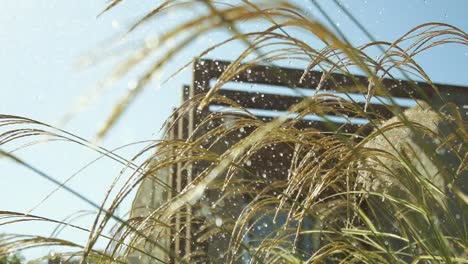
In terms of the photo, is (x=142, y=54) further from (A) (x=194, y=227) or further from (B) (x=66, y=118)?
(A) (x=194, y=227)

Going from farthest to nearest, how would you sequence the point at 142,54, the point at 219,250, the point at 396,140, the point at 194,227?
the point at 219,250, the point at 194,227, the point at 396,140, the point at 142,54

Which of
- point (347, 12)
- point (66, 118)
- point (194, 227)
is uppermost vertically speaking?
point (194, 227)

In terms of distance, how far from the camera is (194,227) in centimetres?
357

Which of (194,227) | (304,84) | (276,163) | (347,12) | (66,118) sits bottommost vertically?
(66,118)

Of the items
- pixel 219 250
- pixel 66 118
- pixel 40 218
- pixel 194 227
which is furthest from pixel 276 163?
pixel 66 118

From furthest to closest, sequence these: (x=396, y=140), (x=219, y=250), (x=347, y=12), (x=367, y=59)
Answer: (x=219, y=250), (x=396, y=140), (x=367, y=59), (x=347, y=12)

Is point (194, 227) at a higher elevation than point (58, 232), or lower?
higher

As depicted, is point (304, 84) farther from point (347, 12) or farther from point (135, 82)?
point (135, 82)

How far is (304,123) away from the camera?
15.6ft

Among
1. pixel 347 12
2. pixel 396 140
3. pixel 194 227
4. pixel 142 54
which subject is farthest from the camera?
pixel 194 227

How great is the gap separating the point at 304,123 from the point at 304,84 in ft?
0.78

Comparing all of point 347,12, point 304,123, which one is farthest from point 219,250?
point 347,12

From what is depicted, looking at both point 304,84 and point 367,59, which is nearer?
point 367,59

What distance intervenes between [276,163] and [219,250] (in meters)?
0.60
